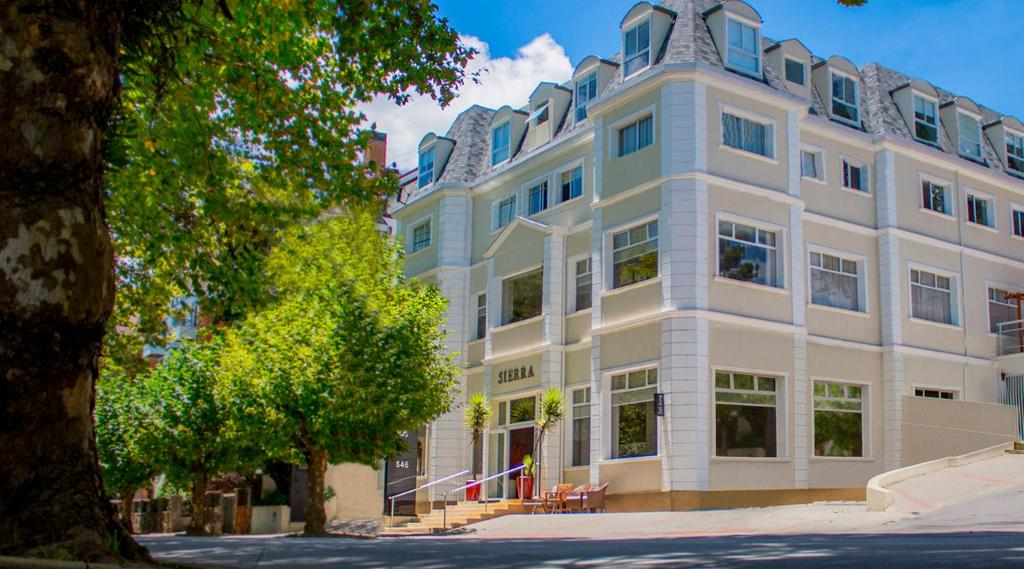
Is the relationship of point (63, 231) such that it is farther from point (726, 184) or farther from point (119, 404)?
point (119, 404)

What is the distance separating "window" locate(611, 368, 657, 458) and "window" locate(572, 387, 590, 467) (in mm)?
1656

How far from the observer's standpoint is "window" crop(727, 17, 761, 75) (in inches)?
1130

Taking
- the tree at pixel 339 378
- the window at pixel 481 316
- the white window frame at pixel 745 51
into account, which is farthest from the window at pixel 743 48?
the window at pixel 481 316

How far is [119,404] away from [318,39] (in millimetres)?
18976

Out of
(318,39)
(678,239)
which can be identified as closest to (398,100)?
(318,39)

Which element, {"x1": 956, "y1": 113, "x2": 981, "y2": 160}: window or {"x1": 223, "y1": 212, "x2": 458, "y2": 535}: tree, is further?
{"x1": 956, "y1": 113, "x2": 981, "y2": 160}: window

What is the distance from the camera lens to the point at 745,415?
26.5 m

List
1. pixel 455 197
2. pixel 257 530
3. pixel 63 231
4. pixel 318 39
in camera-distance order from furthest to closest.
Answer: pixel 455 197 < pixel 257 530 < pixel 318 39 < pixel 63 231

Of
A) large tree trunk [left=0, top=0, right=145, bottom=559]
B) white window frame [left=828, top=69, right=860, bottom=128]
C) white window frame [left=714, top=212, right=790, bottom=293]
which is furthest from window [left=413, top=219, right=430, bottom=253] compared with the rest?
large tree trunk [left=0, top=0, right=145, bottom=559]

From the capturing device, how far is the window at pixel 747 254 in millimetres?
27094

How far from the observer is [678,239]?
26.5m

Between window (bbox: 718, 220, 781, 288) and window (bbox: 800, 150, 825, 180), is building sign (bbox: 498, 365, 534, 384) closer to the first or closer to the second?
window (bbox: 718, 220, 781, 288)

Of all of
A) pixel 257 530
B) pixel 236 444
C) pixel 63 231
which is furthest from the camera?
pixel 257 530

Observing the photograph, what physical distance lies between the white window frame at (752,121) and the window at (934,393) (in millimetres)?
8005
